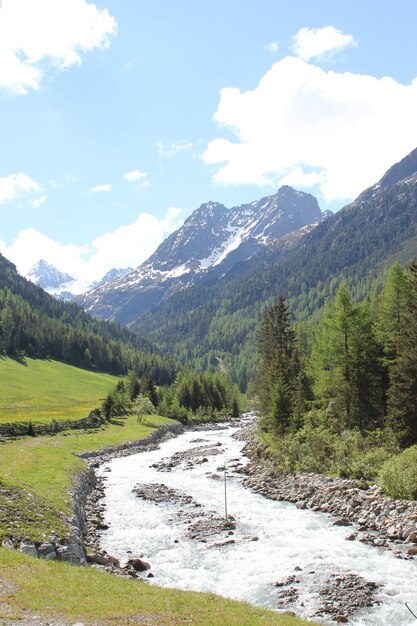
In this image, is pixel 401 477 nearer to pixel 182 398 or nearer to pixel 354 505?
pixel 354 505

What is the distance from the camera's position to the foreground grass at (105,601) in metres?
14.5

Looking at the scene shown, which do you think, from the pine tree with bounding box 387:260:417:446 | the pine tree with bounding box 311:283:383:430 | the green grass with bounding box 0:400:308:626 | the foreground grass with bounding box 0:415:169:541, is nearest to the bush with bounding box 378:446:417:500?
the pine tree with bounding box 387:260:417:446

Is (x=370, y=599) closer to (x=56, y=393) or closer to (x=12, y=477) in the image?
(x=12, y=477)

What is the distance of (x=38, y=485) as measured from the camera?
33438 mm

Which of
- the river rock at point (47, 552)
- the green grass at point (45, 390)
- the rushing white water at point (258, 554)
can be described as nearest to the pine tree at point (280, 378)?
the rushing white water at point (258, 554)

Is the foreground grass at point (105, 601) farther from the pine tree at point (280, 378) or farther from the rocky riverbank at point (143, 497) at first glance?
the pine tree at point (280, 378)

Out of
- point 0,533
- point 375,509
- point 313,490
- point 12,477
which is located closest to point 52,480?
point 12,477

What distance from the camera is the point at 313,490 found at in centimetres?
3734

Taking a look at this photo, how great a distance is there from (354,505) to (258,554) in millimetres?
10200

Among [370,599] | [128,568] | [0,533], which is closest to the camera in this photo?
[370,599]

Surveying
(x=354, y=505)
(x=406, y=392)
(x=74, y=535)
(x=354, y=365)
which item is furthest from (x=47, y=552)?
(x=354, y=365)

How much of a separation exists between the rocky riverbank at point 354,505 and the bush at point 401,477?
0.87 meters

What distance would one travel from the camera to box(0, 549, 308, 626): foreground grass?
1452cm

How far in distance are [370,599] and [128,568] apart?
1156 centimetres
